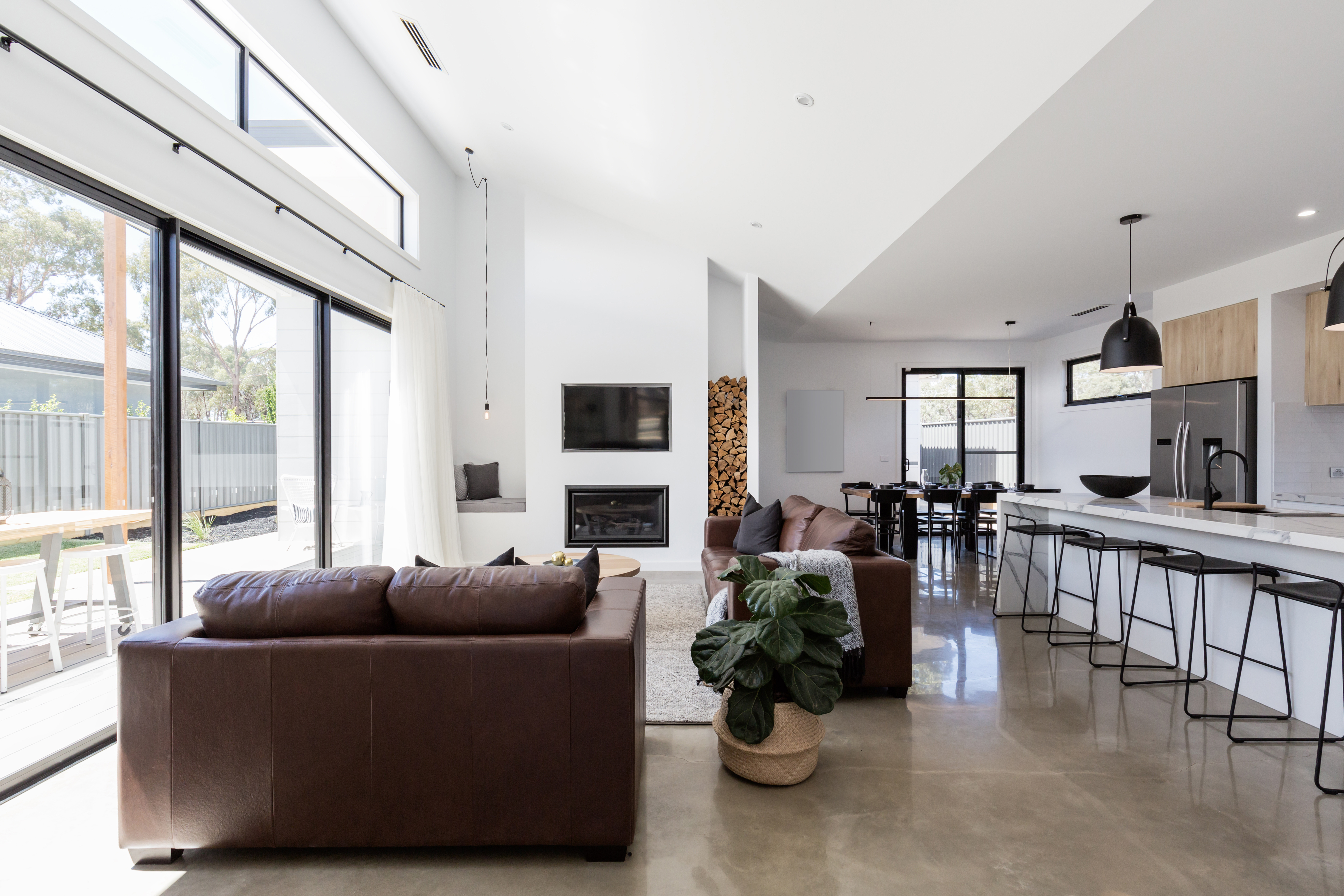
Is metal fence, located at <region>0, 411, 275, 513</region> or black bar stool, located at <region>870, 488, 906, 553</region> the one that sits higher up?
metal fence, located at <region>0, 411, 275, 513</region>

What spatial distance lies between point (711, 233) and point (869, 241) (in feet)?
5.11

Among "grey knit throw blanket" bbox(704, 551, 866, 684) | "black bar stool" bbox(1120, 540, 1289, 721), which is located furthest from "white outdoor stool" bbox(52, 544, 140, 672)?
"black bar stool" bbox(1120, 540, 1289, 721)

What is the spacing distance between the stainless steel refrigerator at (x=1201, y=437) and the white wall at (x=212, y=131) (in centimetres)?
574

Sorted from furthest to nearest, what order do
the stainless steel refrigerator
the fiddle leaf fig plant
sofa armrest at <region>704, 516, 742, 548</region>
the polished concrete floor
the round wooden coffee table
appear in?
sofa armrest at <region>704, 516, 742, 548</region>
the stainless steel refrigerator
the round wooden coffee table
the fiddle leaf fig plant
the polished concrete floor

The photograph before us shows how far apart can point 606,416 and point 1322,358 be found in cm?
534

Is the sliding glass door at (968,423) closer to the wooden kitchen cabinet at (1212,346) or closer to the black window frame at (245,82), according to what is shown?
the wooden kitchen cabinet at (1212,346)

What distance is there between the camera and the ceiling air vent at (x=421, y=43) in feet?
13.4

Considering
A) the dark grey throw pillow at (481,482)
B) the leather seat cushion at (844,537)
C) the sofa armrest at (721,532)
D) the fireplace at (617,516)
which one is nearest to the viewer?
the leather seat cushion at (844,537)

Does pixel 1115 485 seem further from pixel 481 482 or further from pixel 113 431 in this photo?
pixel 481 482

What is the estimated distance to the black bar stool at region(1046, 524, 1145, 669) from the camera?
3.45 m

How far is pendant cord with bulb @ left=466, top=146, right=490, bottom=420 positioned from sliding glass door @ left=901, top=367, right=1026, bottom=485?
5403 mm

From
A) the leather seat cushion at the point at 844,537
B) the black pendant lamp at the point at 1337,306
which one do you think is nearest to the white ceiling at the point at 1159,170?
the black pendant lamp at the point at 1337,306

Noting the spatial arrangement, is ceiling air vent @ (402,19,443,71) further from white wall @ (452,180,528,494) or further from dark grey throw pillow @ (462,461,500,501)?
dark grey throw pillow @ (462,461,500,501)

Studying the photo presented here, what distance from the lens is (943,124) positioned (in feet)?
9.50
